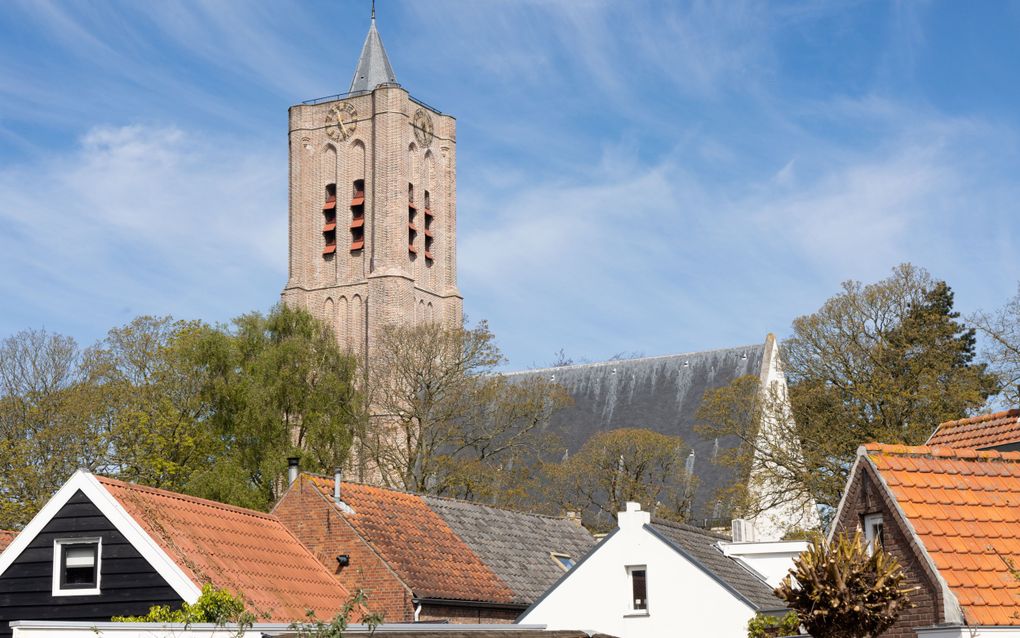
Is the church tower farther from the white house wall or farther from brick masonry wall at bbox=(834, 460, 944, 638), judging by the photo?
brick masonry wall at bbox=(834, 460, 944, 638)

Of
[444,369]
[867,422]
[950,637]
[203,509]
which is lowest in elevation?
[950,637]

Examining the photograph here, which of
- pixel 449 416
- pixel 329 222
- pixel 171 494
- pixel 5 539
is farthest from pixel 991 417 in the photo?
pixel 329 222

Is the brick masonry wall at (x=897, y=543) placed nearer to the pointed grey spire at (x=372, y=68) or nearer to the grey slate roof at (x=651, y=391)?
the grey slate roof at (x=651, y=391)

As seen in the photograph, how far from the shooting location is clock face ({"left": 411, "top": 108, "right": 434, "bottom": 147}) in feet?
241

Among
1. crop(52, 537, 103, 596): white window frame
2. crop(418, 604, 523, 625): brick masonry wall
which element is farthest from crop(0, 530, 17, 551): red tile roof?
crop(418, 604, 523, 625): brick masonry wall

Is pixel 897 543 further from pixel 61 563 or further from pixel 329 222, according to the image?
pixel 329 222

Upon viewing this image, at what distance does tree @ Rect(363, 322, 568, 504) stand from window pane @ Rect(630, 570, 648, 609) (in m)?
22.7

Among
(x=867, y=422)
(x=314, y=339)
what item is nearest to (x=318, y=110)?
(x=314, y=339)

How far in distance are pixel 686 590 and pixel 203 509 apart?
865 centimetres

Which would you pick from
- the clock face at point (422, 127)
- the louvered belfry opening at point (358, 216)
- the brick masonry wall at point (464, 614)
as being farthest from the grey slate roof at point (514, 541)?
the clock face at point (422, 127)

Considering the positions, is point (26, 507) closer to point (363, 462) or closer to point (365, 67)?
point (363, 462)

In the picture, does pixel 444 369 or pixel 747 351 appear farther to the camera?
pixel 747 351

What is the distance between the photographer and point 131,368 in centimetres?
4969

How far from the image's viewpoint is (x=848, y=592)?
41.8 ft
